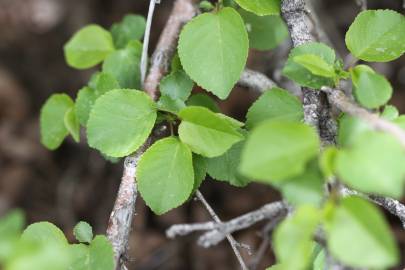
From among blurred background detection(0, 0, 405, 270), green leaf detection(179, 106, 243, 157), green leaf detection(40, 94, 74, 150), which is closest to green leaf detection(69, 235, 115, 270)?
green leaf detection(179, 106, 243, 157)

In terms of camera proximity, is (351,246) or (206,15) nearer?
(351,246)

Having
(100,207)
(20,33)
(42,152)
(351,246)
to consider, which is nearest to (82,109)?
(351,246)

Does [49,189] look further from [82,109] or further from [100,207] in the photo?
[82,109]

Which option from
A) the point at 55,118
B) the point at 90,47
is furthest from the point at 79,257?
the point at 90,47

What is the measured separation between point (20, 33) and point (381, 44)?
6.41 feet

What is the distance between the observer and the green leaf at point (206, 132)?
36.0 inches

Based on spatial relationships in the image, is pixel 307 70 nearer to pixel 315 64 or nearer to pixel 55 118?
pixel 315 64

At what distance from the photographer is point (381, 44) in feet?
3.21

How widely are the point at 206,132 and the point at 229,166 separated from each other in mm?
108

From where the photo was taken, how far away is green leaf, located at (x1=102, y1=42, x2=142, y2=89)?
121 cm

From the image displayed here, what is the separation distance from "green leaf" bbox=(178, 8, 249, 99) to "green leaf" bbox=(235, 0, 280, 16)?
2 centimetres

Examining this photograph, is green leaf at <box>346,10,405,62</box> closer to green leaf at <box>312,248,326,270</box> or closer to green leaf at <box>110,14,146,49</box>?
green leaf at <box>312,248,326,270</box>

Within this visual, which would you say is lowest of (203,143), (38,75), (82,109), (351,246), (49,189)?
(49,189)

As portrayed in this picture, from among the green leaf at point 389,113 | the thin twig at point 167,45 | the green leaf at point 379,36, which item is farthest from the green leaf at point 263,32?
the green leaf at point 389,113
